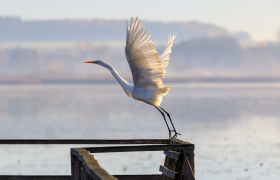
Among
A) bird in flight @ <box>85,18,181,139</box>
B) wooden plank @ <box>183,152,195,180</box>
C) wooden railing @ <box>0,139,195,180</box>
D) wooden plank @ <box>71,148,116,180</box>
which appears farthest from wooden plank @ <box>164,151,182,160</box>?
wooden plank @ <box>71,148,116,180</box>

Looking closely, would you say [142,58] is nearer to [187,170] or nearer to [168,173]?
[168,173]

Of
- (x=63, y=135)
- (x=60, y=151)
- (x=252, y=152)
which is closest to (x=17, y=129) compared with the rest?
(x=63, y=135)

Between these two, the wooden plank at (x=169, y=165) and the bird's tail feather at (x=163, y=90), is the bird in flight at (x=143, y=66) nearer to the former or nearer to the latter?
the bird's tail feather at (x=163, y=90)

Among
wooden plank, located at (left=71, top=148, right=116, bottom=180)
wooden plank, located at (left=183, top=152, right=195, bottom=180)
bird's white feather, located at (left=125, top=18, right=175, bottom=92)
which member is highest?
bird's white feather, located at (left=125, top=18, right=175, bottom=92)

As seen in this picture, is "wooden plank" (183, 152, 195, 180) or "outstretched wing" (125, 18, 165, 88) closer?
"wooden plank" (183, 152, 195, 180)

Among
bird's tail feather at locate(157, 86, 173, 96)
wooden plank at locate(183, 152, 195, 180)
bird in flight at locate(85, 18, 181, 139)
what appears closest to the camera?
wooden plank at locate(183, 152, 195, 180)

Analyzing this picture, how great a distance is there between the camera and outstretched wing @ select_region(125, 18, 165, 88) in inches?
336

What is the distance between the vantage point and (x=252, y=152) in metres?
20.4

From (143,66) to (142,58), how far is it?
164 millimetres

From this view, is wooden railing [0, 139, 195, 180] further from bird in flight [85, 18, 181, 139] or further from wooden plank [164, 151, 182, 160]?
Answer: bird in flight [85, 18, 181, 139]

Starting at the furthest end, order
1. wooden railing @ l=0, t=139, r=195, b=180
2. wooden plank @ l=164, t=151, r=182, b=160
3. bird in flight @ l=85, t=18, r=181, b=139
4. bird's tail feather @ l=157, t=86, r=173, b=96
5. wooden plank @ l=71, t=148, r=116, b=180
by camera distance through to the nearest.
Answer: bird's tail feather @ l=157, t=86, r=173, b=96
bird in flight @ l=85, t=18, r=181, b=139
wooden plank @ l=164, t=151, r=182, b=160
wooden railing @ l=0, t=139, r=195, b=180
wooden plank @ l=71, t=148, r=116, b=180

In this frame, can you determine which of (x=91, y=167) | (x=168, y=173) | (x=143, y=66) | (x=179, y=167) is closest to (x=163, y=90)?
(x=143, y=66)

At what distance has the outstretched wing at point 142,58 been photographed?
855 centimetres

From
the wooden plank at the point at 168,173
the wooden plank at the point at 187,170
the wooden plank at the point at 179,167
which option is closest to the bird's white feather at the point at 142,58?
the wooden plank at the point at 168,173
